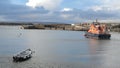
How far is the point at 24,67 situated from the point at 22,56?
6.52 metres

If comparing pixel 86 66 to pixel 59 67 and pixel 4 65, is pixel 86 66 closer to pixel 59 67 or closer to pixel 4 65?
pixel 59 67

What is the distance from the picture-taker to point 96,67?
128 ft

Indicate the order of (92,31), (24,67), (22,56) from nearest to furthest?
(24,67) < (22,56) < (92,31)

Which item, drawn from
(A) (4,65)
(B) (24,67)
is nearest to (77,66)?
(B) (24,67)

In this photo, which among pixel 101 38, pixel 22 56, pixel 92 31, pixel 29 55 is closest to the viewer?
pixel 22 56

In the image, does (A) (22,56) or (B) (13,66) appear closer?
(B) (13,66)

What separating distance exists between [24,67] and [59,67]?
4400 mm

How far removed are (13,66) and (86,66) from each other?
9.69 m

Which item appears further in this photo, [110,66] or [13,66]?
[110,66]

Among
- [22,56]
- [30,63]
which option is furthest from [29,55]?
[30,63]

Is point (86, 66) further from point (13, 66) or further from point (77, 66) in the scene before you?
point (13, 66)

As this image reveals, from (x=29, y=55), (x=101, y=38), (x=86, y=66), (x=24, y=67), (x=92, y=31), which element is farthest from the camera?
(x=92, y=31)

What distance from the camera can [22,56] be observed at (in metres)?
43.4

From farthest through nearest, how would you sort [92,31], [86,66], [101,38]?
[92,31] < [101,38] < [86,66]
